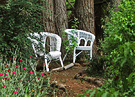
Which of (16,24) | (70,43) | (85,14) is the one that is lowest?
(70,43)

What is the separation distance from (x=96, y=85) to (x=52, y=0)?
3.40 meters

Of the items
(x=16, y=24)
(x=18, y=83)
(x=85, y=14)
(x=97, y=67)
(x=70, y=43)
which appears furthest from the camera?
(x=85, y=14)

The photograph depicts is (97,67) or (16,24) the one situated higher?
(16,24)

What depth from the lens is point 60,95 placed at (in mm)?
3361

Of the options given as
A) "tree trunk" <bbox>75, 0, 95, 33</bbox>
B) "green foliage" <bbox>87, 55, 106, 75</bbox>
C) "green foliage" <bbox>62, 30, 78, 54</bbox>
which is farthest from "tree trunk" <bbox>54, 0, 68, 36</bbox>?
"green foliage" <bbox>87, 55, 106, 75</bbox>

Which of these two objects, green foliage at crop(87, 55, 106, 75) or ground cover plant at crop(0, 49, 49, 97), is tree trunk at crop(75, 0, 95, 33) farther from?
ground cover plant at crop(0, 49, 49, 97)

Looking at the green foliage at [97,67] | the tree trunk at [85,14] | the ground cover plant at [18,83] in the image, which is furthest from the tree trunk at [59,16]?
the ground cover plant at [18,83]

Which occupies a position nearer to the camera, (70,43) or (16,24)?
(16,24)

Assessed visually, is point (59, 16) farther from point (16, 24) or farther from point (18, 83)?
point (18, 83)

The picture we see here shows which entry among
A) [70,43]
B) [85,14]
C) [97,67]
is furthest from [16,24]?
[85,14]

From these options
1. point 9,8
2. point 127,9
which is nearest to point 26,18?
point 9,8

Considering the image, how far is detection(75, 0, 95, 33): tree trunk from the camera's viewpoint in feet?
23.7

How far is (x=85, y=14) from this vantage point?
7.21 metres

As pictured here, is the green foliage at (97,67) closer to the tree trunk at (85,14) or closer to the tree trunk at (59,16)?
the tree trunk at (59,16)
